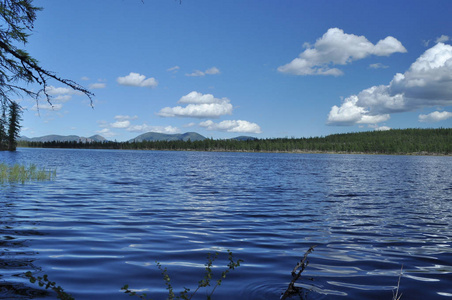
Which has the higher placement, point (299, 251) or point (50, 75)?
point (50, 75)

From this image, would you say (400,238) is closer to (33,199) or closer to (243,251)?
(243,251)

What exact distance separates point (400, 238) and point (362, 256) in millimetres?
3562

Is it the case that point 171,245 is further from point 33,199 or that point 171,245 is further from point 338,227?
point 33,199

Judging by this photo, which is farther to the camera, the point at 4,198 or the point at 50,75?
the point at 4,198

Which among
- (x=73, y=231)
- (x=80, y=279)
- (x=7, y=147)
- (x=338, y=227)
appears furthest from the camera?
(x=7, y=147)

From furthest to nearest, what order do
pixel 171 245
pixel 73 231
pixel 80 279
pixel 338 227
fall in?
pixel 338 227
pixel 73 231
pixel 171 245
pixel 80 279

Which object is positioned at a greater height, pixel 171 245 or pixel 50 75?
pixel 50 75

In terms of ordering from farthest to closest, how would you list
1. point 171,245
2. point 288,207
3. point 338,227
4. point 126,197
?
point 126,197, point 288,207, point 338,227, point 171,245

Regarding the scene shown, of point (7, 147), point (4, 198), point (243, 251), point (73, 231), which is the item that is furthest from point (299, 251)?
point (7, 147)

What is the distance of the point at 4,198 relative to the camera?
20.7 m

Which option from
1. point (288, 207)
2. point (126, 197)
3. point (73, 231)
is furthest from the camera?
point (126, 197)

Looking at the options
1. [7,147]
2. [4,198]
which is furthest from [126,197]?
[7,147]

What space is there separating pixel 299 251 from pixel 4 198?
18501 mm

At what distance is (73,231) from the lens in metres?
12.6
